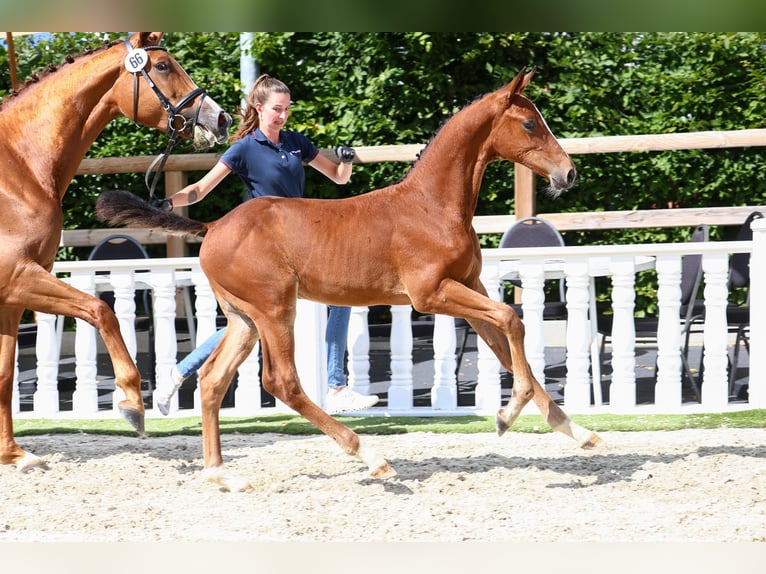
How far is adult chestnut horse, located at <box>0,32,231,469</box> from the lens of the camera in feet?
13.7

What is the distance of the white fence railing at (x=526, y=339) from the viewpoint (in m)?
5.62

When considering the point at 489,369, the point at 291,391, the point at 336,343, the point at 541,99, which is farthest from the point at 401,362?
the point at 541,99

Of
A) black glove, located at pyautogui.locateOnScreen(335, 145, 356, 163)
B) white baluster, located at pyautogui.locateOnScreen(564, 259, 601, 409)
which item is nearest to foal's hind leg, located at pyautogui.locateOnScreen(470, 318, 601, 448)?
black glove, located at pyautogui.locateOnScreen(335, 145, 356, 163)

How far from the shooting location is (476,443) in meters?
5.02

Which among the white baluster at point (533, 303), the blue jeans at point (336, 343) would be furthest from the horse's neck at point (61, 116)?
the white baluster at point (533, 303)

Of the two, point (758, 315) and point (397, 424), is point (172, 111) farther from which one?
point (758, 315)

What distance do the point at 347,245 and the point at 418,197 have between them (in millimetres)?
379

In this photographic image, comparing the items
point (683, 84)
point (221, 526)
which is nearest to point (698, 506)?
point (221, 526)

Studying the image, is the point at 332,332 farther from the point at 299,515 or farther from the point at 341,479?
the point at 299,515

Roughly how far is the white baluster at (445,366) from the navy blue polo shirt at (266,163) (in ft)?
4.18

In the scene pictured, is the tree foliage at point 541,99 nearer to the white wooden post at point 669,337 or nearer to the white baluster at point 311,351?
the white wooden post at point 669,337

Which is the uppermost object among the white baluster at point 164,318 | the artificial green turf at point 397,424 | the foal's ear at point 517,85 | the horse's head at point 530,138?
the foal's ear at point 517,85

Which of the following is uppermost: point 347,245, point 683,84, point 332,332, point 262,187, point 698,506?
point 683,84

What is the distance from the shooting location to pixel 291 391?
405 centimetres
